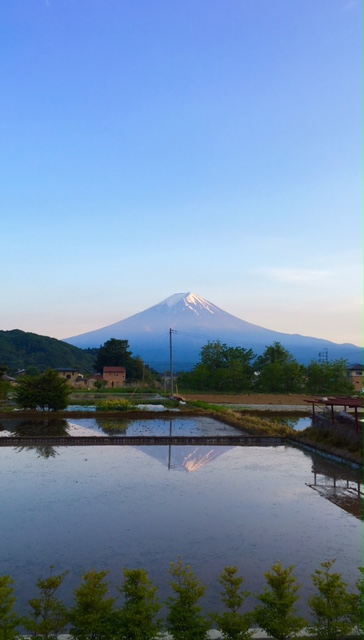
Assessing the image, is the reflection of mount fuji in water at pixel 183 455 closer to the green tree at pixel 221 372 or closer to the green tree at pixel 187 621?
the green tree at pixel 187 621

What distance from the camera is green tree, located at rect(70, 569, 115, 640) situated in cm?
363

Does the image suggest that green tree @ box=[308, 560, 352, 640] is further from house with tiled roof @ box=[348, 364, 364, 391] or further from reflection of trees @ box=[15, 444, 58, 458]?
house with tiled roof @ box=[348, 364, 364, 391]

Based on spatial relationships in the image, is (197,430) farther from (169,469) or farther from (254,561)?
(254,561)

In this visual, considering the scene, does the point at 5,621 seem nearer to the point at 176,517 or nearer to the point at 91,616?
the point at 91,616

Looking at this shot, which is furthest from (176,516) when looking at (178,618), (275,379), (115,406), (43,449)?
(275,379)

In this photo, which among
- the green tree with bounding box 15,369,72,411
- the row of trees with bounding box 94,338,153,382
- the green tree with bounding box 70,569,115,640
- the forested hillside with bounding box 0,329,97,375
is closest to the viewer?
the green tree with bounding box 70,569,115,640

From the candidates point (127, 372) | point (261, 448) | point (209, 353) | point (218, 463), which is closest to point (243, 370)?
point (209, 353)

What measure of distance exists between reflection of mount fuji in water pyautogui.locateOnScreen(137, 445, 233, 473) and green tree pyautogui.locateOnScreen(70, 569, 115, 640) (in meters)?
7.79

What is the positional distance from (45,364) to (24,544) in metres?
64.7

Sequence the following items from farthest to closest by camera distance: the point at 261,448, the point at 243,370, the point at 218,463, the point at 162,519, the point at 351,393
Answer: the point at 243,370 → the point at 351,393 → the point at 261,448 → the point at 218,463 → the point at 162,519

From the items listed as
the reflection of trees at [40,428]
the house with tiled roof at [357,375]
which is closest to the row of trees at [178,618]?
the reflection of trees at [40,428]

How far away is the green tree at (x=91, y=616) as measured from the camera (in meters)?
3.63

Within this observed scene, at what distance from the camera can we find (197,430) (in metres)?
18.8

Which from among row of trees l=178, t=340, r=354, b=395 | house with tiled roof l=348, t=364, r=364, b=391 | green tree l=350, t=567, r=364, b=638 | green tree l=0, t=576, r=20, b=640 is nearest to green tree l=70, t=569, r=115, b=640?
green tree l=0, t=576, r=20, b=640
